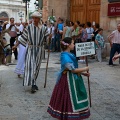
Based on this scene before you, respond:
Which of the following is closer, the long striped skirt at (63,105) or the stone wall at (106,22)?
the long striped skirt at (63,105)

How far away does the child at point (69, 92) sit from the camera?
4656mm

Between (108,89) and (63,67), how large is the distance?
3011mm

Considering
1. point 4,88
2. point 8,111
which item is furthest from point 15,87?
point 8,111

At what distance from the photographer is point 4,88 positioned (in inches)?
292

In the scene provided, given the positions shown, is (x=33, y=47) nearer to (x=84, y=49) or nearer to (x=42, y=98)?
(x=42, y=98)

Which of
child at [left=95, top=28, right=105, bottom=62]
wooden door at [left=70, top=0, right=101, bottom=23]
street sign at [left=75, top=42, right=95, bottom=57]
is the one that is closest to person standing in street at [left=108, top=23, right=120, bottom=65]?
child at [left=95, top=28, right=105, bottom=62]

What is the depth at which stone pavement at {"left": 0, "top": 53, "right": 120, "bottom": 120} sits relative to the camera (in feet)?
17.8

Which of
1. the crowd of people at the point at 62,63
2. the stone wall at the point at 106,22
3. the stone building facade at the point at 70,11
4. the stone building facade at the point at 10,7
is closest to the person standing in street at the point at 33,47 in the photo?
the crowd of people at the point at 62,63

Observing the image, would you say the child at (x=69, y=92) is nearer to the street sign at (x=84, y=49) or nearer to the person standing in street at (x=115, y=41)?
the street sign at (x=84, y=49)

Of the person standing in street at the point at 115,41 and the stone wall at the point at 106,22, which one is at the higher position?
the stone wall at the point at 106,22

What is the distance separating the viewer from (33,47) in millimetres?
6957

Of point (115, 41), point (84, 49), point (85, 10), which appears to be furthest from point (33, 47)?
point (85, 10)

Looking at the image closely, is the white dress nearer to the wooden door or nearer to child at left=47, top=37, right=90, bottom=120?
child at left=47, top=37, right=90, bottom=120

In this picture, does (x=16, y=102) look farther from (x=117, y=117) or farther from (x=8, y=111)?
(x=117, y=117)
